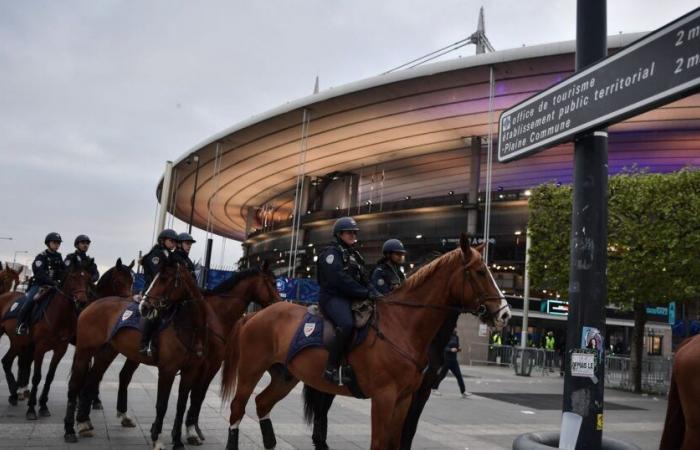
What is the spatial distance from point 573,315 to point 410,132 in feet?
109

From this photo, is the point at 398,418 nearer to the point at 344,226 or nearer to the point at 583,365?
the point at 344,226

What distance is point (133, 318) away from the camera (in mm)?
7605

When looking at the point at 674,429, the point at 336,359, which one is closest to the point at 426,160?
the point at 336,359

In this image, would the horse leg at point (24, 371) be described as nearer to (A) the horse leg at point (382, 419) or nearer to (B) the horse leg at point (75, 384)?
(B) the horse leg at point (75, 384)

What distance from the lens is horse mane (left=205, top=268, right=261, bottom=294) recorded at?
8.37 meters

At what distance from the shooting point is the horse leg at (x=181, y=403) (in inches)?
266

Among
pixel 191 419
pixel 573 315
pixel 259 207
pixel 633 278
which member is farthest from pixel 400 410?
pixel 259 207

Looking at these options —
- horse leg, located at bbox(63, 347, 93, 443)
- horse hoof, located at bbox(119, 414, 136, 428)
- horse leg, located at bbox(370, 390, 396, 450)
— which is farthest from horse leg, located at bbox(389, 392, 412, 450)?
horse hoof, located at bbox(119, 414, 136, 428)

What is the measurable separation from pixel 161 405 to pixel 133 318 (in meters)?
1.52

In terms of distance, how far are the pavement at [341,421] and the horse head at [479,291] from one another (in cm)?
349

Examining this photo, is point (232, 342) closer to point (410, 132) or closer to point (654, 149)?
point (410, 132)

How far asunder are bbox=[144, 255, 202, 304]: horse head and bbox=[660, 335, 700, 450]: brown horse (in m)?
5.58

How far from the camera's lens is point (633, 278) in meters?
18.3

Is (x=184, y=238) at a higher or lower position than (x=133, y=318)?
higher
